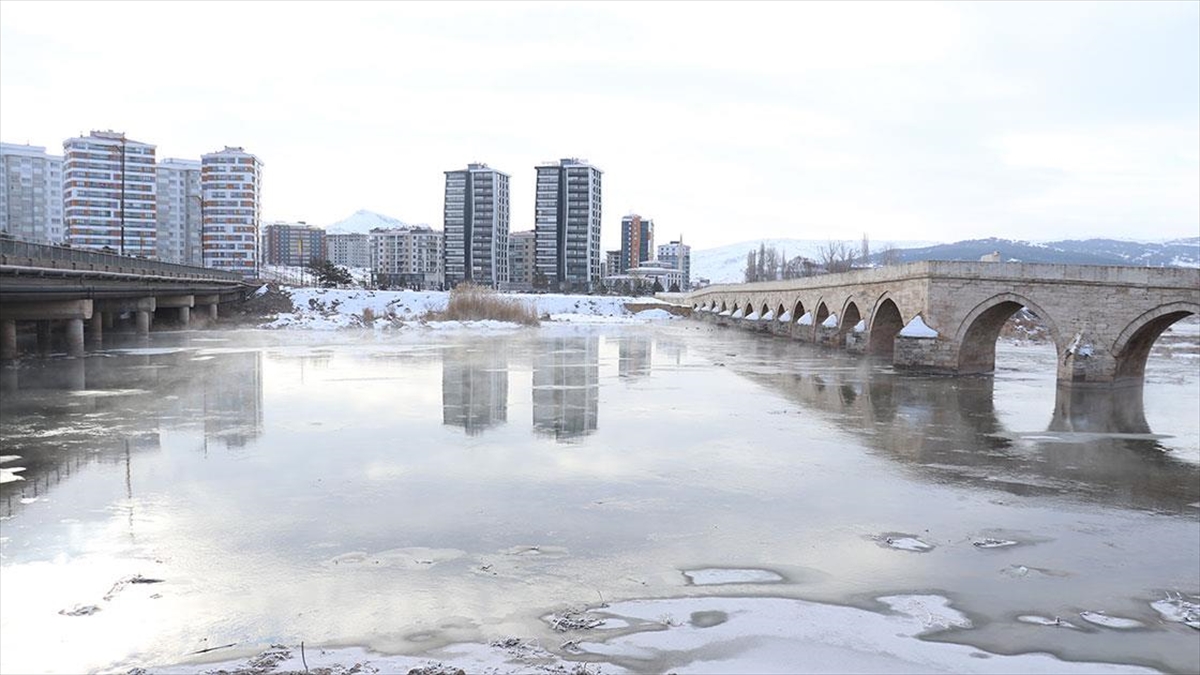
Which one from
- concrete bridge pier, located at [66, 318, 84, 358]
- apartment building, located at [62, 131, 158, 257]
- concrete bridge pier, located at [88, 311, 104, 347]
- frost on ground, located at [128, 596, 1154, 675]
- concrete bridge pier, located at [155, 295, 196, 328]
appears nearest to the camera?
frost on ground, located at [128, 596, 1154, 675]

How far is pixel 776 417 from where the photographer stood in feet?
62.3

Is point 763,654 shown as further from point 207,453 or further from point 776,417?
point 776,417

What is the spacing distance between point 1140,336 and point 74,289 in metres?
35.8

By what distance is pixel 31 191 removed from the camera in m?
113

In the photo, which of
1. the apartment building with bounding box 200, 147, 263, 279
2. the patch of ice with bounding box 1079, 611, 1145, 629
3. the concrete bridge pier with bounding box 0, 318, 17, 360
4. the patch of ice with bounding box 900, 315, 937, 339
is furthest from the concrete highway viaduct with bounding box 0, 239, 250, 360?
the apartment building with bounding box 200, 147, 263, 279

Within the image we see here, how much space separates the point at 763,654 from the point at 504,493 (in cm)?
546

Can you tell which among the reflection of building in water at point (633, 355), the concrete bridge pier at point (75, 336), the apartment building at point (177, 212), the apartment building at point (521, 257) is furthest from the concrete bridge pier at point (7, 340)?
the apartment building at point (521, 257)

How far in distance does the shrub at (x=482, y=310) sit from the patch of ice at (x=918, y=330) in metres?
31.7

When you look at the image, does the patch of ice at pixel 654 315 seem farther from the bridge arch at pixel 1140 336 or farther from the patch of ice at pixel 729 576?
the patch of ice at pixel 729 576

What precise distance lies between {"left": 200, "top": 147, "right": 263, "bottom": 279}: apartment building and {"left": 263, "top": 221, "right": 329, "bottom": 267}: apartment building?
Result: 235 ft

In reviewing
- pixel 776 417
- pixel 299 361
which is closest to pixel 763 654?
pixel 776 417

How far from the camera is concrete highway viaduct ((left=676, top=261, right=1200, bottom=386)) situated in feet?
81.4

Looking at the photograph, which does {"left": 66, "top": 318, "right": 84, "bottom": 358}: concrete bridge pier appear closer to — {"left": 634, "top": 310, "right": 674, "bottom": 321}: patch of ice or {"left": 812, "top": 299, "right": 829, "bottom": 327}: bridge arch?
{"left": 812, "top": 299, "right": 829, "bottom": 327}: bridge arch

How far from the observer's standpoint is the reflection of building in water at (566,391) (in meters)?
Result: 17.2
